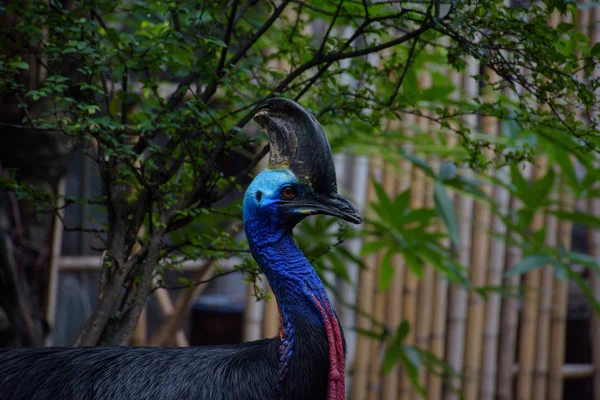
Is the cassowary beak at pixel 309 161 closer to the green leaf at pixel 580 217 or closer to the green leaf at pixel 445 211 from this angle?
the green leaf at pixel 445 211

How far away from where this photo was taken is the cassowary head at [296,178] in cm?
148

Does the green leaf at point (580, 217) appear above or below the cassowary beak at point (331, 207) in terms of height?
above

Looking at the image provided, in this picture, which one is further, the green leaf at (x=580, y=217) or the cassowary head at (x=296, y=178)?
the green leaf at (x=580, y=217)

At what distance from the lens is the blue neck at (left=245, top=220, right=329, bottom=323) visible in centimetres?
148

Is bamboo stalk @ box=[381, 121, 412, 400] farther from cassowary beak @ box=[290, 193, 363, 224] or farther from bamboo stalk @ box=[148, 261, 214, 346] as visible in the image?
cassowary beak @ box=[290, 193, 363, 224]

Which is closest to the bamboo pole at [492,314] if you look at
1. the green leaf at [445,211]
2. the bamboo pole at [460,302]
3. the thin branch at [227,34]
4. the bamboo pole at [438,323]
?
the bamboo pole at [460,302]

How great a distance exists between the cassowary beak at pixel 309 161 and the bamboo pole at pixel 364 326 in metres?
2.09

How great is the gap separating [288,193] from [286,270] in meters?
0.15

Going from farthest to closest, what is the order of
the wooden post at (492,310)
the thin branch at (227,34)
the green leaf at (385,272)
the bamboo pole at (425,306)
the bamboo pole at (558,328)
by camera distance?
1. the bamboo pole at (558,328)
2. the wooden post at (492,310)
3. the bamboo pole at (425,306)
4. the green leaf at (385,272)
5. the thin branch at (227,34)

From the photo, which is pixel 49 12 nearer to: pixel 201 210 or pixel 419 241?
pixel 201 210

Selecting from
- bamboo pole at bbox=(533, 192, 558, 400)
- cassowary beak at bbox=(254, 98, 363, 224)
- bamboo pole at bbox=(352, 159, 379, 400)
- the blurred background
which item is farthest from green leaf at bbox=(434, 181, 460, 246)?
cassowary beak at bbox=(254, 98, 363, 224)

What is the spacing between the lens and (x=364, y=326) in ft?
12.1

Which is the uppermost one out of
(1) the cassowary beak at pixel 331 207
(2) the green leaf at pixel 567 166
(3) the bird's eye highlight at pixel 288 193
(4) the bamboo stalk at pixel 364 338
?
(2) the green leaf at pixel 567 166

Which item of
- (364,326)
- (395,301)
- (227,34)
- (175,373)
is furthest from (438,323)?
(175,373)
